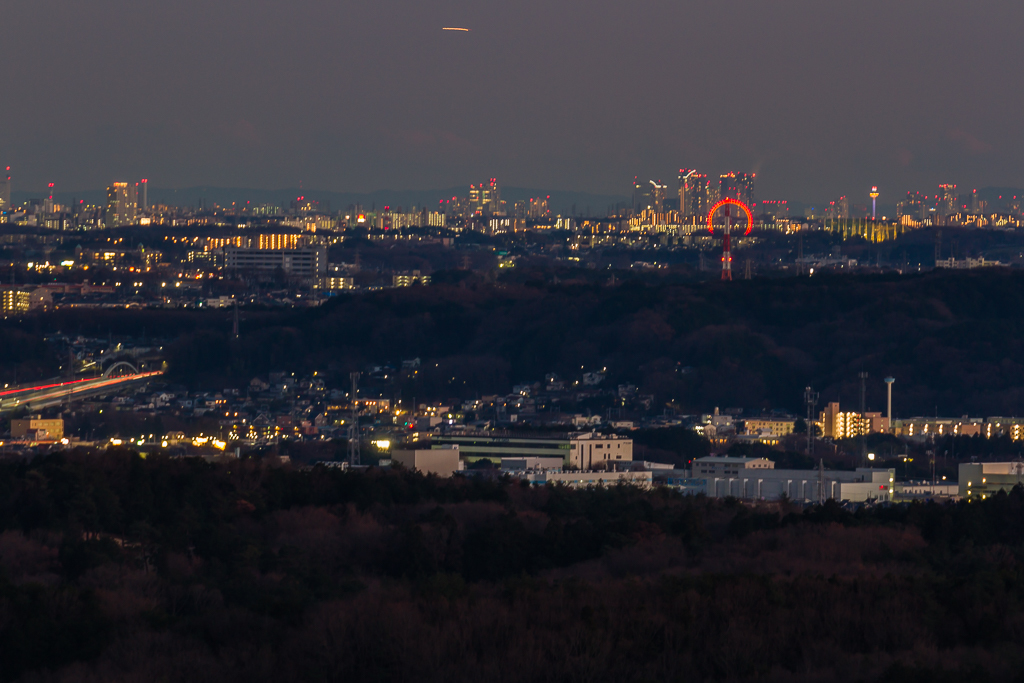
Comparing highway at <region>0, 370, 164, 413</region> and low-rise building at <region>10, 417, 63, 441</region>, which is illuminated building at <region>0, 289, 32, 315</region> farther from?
low-rise building at <region>10, 417, 63, 441</region>

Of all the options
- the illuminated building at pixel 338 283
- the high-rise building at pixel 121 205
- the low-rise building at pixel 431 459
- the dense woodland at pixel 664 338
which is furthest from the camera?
the high-rise building at pixel 121 205

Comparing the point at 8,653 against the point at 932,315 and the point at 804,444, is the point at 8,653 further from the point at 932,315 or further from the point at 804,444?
the point at 932,315

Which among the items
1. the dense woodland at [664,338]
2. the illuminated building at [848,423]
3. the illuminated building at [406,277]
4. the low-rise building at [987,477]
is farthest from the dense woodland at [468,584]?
the illuminated building at [406,277]

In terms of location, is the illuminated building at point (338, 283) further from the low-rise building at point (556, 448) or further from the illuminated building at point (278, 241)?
the low-rise building at point (556, 448)

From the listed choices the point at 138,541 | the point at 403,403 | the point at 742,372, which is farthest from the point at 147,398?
the point at 138,541

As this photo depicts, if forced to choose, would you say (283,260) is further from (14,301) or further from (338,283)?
(14,301)

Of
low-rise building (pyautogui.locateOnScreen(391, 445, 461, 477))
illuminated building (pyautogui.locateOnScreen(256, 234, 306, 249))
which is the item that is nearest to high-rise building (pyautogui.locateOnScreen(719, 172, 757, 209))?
illuminated building (pyautogui.locateOnScreen(256, 234, 306, 249))

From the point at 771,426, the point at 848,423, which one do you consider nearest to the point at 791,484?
the point at 848,423
